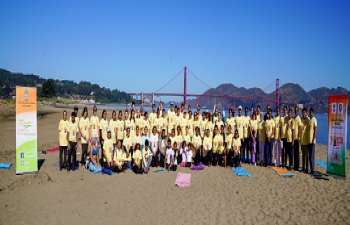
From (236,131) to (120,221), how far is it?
541 cm

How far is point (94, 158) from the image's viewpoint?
8828 mm

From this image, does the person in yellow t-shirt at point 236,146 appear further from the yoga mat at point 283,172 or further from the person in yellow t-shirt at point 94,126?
the person in yellow t-shirt at point 94,126

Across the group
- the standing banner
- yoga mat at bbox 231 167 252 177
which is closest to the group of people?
yoga mat at bbox 231 167 252 177

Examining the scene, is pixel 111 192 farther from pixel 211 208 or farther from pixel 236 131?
pixel 236 131

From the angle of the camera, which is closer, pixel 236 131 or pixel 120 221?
pixel 120 221

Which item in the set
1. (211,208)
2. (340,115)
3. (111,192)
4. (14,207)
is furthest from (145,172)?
(340,115)

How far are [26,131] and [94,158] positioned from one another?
217cm

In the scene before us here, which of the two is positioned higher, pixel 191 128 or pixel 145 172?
pixel 191 128

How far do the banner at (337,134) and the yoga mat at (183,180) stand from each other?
438 cm

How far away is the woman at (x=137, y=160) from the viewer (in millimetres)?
8633

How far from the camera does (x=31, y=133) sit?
27.1 ft

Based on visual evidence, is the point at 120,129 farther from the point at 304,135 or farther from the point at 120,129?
the point at 304,135

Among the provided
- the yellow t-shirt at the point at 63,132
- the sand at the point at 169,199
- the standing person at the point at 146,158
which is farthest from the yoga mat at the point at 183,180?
the yellow t-shirt at the point at 63,132

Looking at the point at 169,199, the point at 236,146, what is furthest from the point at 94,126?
the point at 236,146
